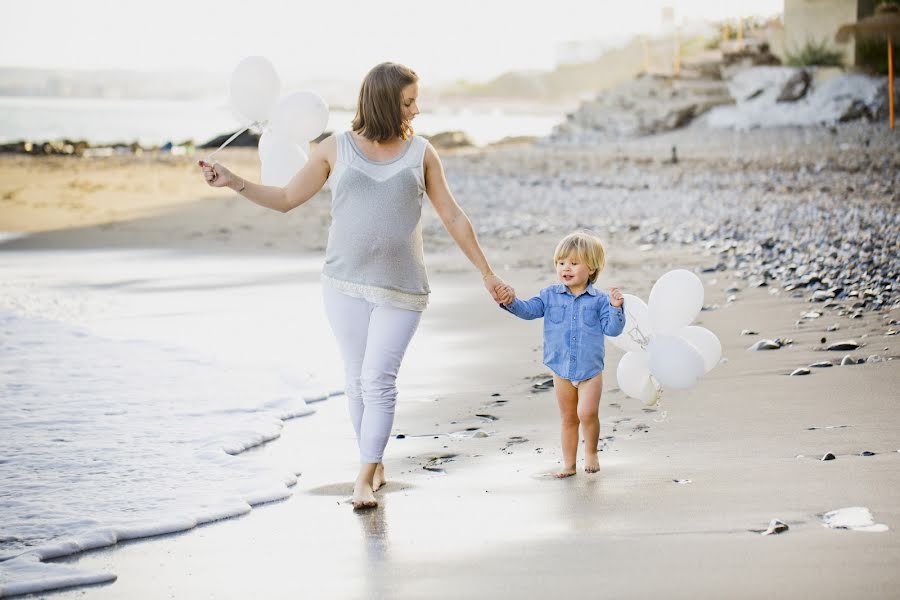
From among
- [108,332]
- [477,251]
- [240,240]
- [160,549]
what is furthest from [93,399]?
[240,240]

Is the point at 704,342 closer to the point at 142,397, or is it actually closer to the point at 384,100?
the point at 384,100

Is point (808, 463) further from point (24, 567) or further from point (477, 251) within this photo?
point (24, 567)

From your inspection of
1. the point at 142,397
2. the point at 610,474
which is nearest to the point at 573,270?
the point at 610,474

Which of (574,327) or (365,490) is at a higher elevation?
(574,327)

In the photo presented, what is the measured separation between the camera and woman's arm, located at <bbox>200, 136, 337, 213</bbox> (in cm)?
387

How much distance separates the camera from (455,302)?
865 centimetres

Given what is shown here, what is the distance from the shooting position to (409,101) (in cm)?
378

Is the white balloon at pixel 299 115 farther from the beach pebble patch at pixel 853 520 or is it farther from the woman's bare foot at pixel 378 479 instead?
the beach pebble patch at pixel 853 520

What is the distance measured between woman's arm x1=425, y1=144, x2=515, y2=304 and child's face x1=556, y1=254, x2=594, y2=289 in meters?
0.21

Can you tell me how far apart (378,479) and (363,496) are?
0.85 feet

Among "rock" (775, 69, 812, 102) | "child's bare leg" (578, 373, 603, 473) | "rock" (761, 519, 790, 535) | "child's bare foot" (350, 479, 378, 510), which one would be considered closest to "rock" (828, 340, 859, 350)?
"child's bare leg" (578, 373, 603, 473)

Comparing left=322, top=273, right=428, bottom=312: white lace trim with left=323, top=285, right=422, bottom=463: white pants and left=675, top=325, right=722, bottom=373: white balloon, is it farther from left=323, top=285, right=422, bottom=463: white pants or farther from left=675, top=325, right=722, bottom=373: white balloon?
left=675, top=325, right=722, bottom=373: white balloon

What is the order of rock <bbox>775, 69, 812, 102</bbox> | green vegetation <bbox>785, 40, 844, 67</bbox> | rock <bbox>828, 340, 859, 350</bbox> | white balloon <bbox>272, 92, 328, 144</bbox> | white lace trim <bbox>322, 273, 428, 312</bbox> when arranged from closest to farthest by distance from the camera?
1. white lace trim <bbox>322, 273, 428, 312</bbox>
2. white balloon <bbox>272, 92, 328, 144</bbox>
3. rock <bbox>828, 340, 859, 350</bbox>
4. rock <bbox>775, 69, 812, 102</bbox>
5. green vegetation <bbox>785, 40, 844, 67</bbox>

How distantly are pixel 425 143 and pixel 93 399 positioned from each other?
→ 9.94 feet
